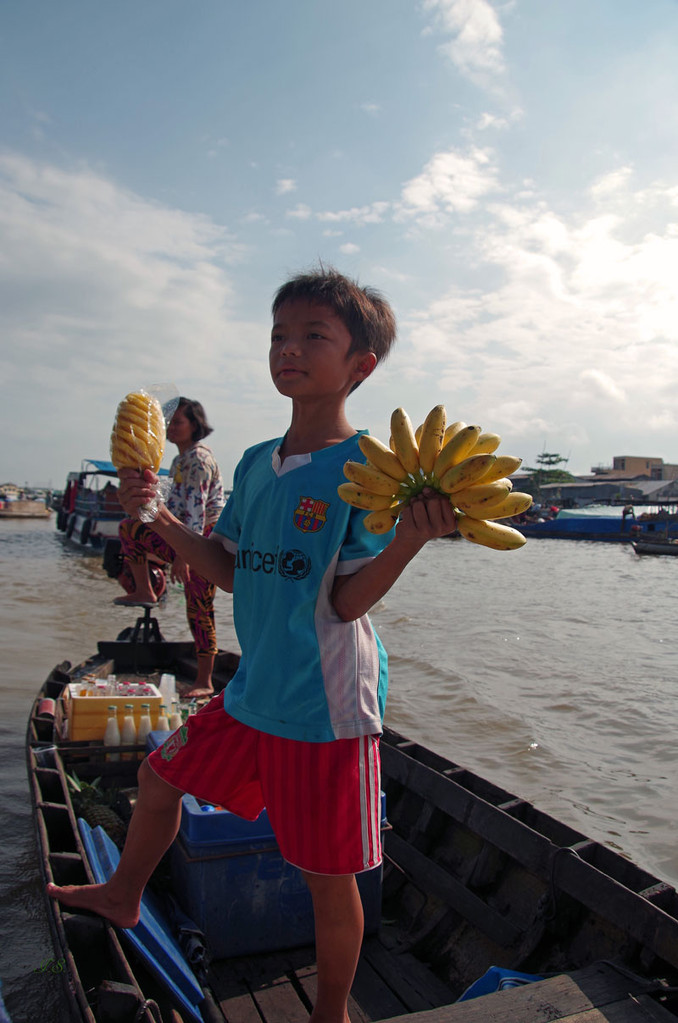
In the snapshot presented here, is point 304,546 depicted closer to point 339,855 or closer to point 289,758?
point 289,758

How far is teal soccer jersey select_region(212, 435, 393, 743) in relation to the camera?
1.74 metres

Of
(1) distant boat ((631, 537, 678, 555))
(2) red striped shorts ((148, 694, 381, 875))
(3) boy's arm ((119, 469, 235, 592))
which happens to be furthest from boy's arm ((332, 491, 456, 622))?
(1) distant boat ((631, 537, 678, 555))

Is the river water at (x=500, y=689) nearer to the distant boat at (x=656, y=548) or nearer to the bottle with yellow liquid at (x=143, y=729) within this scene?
the bottle with yellow liquid at (x=143, y=729)


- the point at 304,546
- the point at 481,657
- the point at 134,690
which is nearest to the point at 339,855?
the point at 304,546

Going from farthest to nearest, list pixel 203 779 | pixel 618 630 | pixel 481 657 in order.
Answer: pixel 618 630
pixel 481 657
pixel 203 779

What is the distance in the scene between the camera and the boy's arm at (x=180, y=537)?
80.9 inches

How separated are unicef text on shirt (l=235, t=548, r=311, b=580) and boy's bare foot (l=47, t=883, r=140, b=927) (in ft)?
3.70

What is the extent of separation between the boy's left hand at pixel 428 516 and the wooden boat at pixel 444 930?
4.30 ft

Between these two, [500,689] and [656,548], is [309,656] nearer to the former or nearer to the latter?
[500,689]

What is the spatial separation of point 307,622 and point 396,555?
1.11ft

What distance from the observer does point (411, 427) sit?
1.60 meters

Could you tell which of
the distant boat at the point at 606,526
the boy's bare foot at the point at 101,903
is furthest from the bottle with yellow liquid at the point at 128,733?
the distant boat at the point at 606,526

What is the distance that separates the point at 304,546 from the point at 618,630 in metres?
15.4

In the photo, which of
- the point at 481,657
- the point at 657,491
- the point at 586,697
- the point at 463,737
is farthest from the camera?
the point at 657,491
